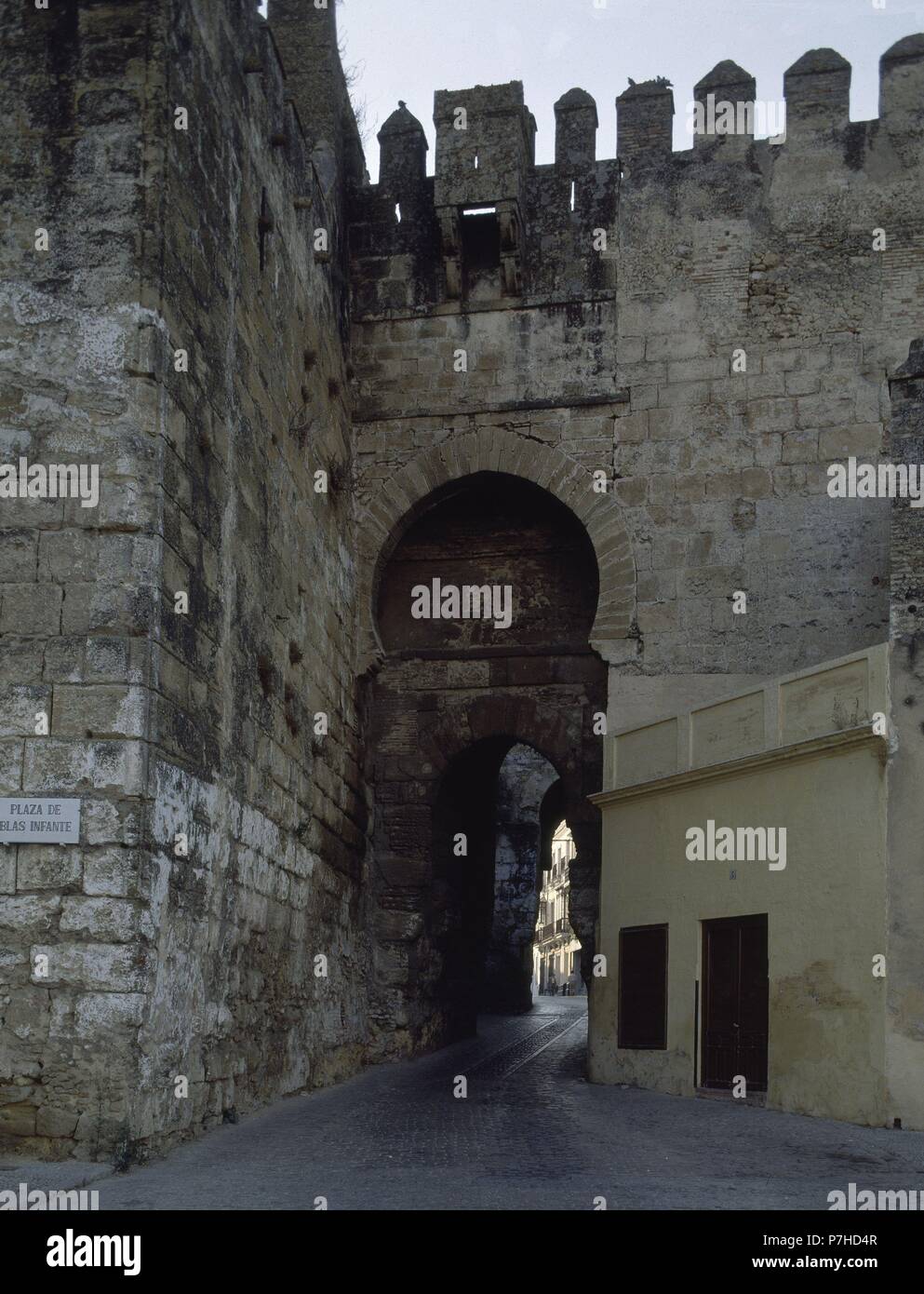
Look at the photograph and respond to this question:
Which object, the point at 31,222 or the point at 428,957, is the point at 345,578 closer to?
the point at 428,957

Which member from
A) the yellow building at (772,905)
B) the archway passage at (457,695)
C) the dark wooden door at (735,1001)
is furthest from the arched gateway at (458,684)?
the dark wooden door at (735,1001)

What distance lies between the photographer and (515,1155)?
7203mm

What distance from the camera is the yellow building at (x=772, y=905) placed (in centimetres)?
884

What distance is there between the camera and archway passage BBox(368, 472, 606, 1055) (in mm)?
12586

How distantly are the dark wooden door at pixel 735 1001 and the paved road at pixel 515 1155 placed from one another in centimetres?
32

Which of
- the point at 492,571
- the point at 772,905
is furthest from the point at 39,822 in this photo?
the point at 492,571

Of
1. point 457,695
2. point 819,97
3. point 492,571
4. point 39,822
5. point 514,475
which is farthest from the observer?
point 492,571

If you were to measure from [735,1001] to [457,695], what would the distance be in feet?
13.4

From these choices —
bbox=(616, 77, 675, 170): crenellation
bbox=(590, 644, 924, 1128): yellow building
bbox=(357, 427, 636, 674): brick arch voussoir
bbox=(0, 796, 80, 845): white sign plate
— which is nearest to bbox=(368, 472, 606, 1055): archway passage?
bbox=(357, 427, 636, 674): brick arch voussoir

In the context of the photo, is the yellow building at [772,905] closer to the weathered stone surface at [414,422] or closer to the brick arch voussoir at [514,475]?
the weathered stone surface at [414,422]

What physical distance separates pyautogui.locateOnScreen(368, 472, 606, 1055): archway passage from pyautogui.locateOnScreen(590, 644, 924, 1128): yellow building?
1.04 metres

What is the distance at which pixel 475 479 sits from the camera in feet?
42.4

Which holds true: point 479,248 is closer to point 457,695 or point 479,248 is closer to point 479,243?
point 479,243

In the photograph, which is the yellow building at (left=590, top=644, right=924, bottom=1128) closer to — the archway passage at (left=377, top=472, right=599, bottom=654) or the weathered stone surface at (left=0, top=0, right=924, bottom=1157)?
the weathered stone surface at (left=0, top=0, right=924, bottom=1157)
